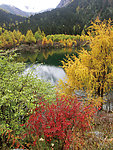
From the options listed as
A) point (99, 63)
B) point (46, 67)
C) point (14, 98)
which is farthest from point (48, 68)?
point (14, 98)

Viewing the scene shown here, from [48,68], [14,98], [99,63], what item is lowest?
[48,68]

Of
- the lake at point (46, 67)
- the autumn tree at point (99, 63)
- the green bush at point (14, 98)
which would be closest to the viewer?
the green bush at point (14, 98)

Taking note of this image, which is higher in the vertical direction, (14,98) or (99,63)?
(99,63)

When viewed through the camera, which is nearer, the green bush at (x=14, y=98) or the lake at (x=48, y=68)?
the green bush at (x=14, y=98)

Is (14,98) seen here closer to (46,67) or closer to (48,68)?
(48,68)

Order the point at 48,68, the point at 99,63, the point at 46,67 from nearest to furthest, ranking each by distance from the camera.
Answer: the point at 99,63 < the point at 48,68 < the point at 46,67

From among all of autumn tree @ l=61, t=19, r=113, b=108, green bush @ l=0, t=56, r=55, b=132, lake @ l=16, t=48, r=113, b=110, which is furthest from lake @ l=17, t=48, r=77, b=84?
autumn tree @ l=61, t=19, r=113, b=108

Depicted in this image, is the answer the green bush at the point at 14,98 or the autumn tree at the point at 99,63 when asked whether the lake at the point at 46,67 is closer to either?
the green bush at the point at 14,98

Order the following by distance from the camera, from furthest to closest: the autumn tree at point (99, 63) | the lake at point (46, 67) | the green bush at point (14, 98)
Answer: the lake at point (46, 67) < the autumn tree at point (99, 63) < the green bush at point (14, 98)

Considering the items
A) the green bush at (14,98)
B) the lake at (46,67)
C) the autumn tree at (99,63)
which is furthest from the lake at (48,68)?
the autumn tree at (99,63)

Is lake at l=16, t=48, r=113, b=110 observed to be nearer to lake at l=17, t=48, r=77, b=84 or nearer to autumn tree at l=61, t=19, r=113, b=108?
lake at l=17, t=48, r=77, b=84

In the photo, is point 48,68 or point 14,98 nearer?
point 14,98

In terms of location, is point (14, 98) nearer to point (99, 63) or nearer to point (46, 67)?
point (99, 63)

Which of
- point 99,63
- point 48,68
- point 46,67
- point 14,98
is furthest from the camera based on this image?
point 46,67
